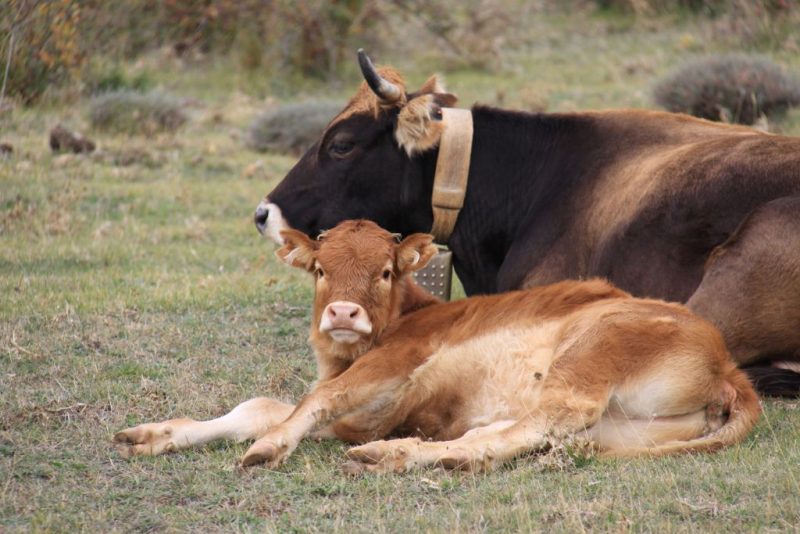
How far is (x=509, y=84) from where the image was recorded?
17719mm

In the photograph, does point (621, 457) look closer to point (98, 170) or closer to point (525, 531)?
point (525, 531)

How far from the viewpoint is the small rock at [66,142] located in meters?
13.1

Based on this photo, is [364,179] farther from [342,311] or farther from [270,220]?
[342,311]

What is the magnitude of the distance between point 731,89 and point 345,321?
9.54 metres

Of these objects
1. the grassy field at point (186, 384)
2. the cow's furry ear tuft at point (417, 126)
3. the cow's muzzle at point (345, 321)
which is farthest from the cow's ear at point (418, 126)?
the cow's muzzle at point (345, 321)

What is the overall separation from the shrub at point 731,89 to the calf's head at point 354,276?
8.29 metres

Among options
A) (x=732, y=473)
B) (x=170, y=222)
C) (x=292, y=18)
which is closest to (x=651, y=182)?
(x=732, y=473)

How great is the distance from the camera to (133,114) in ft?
48.0

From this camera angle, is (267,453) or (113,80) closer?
(267,453)

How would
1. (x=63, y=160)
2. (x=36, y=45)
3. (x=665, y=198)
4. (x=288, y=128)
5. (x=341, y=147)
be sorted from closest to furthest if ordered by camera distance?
(x=665, y=198)
(x=341, y=147)
(x=36, y=45)
(x=63, y=160)
(x=288, y=128)

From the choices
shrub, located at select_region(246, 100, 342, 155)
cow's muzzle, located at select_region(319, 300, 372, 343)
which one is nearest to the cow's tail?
cow's muzzle, located at select_region(319, 300, 372, 343)

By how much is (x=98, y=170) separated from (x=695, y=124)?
708 cm

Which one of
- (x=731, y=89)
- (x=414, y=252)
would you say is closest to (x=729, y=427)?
(x=414, y=252)

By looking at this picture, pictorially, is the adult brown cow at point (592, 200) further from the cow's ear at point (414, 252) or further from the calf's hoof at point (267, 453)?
the calf's hoof at point (267, 453)
